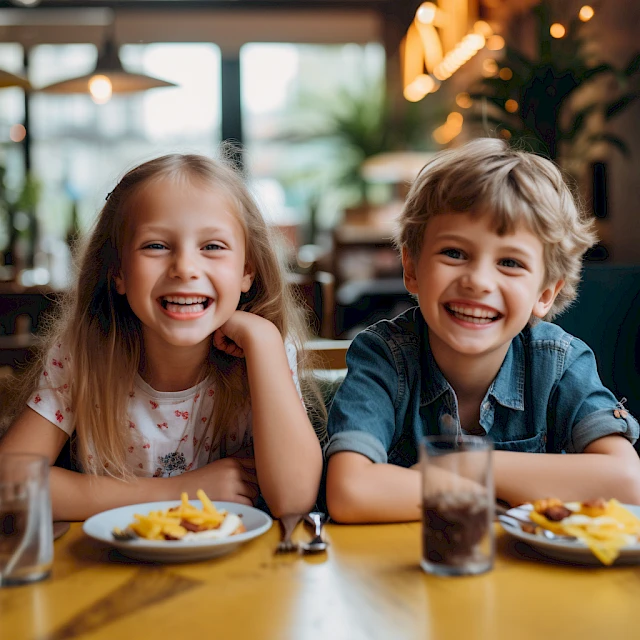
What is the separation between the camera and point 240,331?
1.30 metres

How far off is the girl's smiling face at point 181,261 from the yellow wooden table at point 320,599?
0.43 meters

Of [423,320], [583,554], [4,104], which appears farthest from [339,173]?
[583,554]

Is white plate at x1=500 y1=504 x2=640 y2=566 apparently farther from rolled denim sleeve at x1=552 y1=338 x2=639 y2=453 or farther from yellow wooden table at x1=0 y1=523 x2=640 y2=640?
rolled denim sleeve at x1=552 y1=338 x2=639 y2=453

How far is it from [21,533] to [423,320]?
2.45ft

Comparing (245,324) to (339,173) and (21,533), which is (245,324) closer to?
(21,533)

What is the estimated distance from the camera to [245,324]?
4.30ft

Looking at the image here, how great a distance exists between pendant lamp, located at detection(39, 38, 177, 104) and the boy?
9.56 feet

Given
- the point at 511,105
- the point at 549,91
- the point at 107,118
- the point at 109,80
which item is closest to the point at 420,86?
the point at 511,105

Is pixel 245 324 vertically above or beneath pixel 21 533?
above

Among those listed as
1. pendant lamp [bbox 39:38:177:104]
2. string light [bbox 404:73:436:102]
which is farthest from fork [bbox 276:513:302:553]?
string light [bbox 404:73:436:102]

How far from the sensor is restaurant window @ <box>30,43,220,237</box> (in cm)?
904

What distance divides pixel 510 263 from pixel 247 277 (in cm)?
44

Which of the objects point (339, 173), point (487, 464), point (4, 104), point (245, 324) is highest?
point (4, 104)

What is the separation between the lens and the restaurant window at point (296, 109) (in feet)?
30.3
